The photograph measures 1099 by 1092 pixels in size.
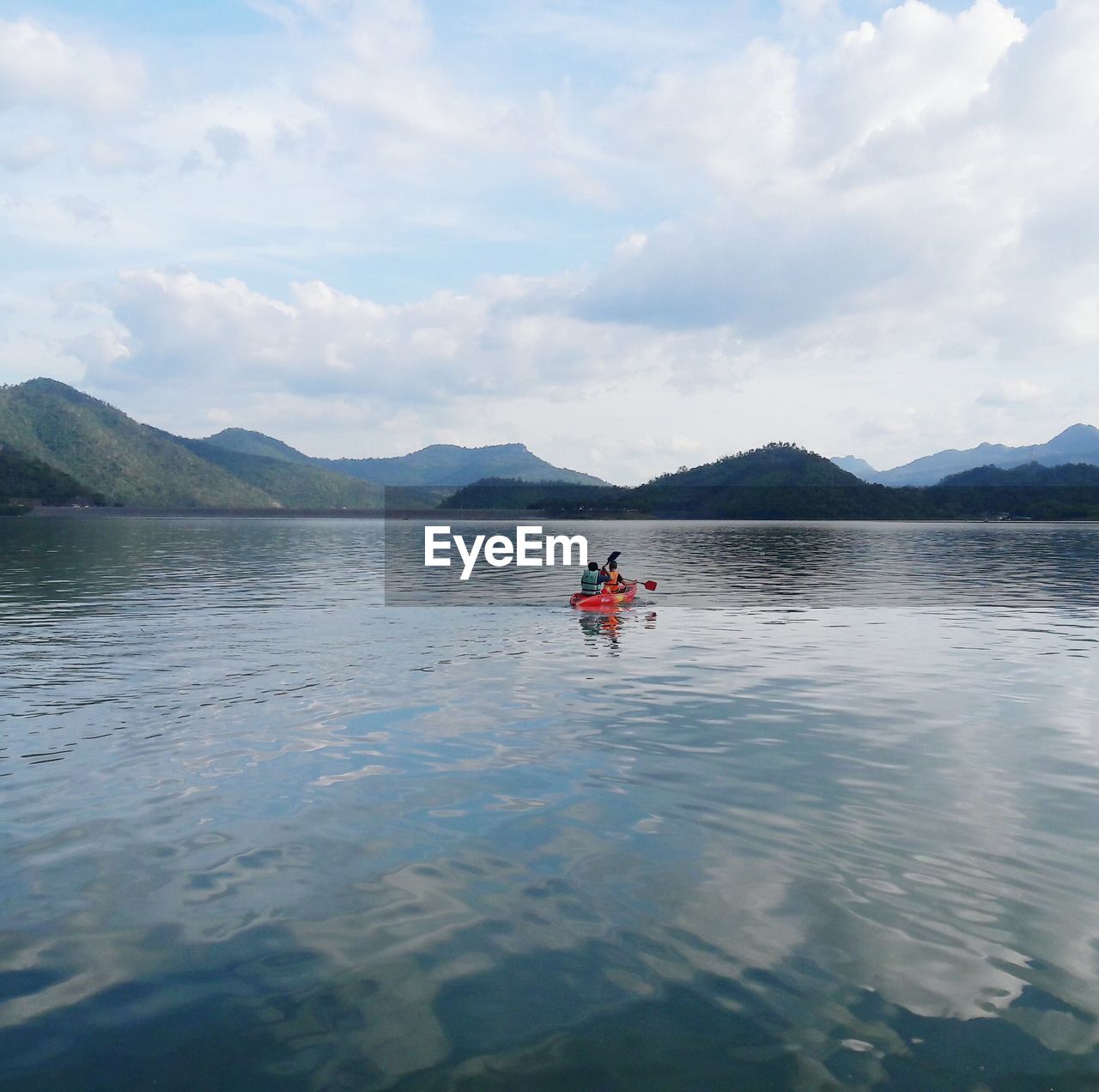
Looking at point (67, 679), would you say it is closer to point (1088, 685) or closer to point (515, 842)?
point (515, 842)

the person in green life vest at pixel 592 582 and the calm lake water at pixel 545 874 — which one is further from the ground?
the person in green life vest at pixel 592 582

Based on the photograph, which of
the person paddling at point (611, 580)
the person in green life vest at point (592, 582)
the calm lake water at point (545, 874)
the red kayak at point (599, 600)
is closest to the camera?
the calm lake water at point (545, 874)

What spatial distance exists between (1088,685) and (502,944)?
21.5 m

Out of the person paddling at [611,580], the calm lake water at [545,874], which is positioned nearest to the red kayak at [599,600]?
the person paddling at [611,580]

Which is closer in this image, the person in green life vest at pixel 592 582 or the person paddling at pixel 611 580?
the person in green life vest at pixel 592 582

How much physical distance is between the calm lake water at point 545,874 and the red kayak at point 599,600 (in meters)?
13.8

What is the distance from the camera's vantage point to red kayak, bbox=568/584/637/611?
41.2m

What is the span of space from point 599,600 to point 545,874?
30.3 m

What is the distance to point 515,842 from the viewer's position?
12242 millimetres

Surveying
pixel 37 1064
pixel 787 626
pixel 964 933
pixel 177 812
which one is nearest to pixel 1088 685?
pixel 787 626

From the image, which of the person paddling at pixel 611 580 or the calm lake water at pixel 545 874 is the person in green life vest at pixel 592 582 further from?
the calm lake water at pixel 545 874

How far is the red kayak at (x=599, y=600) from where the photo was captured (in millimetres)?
41250

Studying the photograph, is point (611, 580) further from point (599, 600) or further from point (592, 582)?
point (599, 600)

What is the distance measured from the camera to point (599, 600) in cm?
4128
